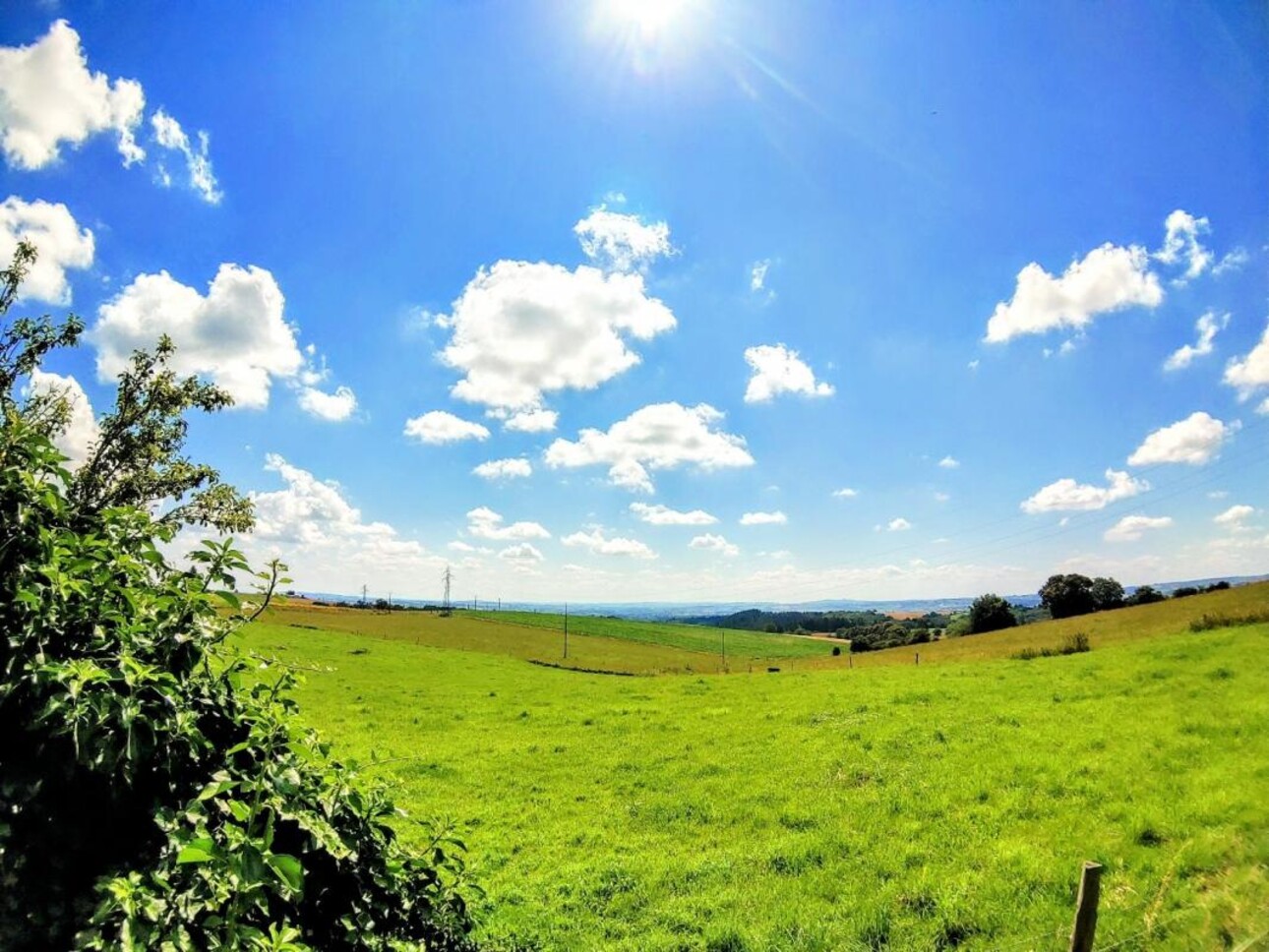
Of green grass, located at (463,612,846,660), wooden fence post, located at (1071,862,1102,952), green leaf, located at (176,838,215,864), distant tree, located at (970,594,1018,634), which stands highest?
green leaf, located at (176,838,215,864)

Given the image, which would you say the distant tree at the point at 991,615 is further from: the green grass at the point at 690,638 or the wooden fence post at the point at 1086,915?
the wooden fence post at the point at 1086,915

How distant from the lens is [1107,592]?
3996 inches

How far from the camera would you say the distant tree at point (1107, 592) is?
9944cm

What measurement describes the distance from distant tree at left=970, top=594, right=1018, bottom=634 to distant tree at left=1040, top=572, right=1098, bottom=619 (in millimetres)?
6975

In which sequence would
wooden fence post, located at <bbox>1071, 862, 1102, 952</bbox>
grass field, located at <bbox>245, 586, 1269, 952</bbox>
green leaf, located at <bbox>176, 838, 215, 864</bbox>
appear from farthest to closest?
1. grass field, located at <bbox>245, 586, 1269, 952</bbox>
2. wooden fence post, located at <bbox>1071, 862, 1102, 952</bbox>
3. green leaf, located at <bbox>176, 838, 215, 864</bbox>

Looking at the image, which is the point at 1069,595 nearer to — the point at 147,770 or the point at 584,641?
the point at 584,641

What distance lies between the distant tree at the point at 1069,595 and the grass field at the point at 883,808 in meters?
78.9

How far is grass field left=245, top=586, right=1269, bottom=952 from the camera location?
8984 millimetres

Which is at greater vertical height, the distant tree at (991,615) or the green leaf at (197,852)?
the green leaf at (197,852)

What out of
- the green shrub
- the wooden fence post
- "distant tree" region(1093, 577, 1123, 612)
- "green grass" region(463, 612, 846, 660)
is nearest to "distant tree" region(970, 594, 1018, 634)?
"distant tree" region(1093, 577, 1123, 612)

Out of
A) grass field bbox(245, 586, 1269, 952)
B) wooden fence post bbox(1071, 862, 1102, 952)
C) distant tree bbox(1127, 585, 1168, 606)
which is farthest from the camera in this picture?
distant tree bbox(1127, 585, 1168, 606)

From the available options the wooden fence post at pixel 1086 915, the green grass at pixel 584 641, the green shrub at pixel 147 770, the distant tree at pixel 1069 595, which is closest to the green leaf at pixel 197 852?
the green shrub at pixel 147 770

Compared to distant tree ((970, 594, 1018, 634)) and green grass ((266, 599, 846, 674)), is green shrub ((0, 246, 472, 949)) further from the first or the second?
distant tree ((970, 594, 1018, 634))

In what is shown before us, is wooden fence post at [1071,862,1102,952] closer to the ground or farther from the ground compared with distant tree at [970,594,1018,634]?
farther from the ground
